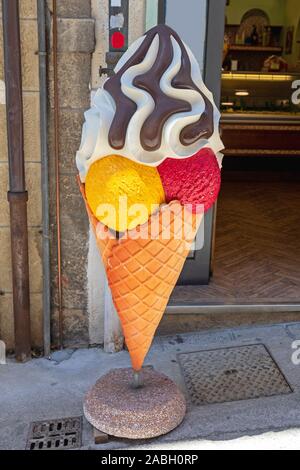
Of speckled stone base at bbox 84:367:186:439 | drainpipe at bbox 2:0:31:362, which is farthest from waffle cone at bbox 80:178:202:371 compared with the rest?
drainpipe at bbox 2:0:31:362

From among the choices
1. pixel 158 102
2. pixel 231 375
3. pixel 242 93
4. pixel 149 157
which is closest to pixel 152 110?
pixel 158 102

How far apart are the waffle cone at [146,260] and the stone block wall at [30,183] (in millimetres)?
1096

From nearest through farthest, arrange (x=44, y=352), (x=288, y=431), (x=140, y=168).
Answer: (x=140, y=168), (x=288, y=431), (x=44, y=352)

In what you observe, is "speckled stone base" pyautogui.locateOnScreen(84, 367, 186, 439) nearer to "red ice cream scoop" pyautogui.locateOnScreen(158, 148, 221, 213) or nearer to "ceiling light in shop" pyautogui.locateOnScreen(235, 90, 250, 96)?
"red ice cream scoop" pyautogui.locateOnScreen(158, 148, 221, 213)

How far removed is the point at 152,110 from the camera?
8.05 ft

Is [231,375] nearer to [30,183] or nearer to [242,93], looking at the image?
[30,183]

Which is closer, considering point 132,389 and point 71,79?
point 132,389

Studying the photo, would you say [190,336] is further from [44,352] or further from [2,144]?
[2,144]

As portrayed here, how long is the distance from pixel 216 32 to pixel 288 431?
2727 millimetres

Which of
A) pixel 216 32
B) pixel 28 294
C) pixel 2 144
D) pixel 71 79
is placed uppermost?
pixel 216 32

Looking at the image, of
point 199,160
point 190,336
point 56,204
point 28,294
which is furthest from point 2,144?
point 190,336

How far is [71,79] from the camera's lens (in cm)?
360

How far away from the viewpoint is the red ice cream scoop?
100 inches

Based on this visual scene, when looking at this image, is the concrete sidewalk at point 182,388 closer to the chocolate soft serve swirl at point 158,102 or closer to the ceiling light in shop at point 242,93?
the chocolate soft serve swirl at point 158,102
